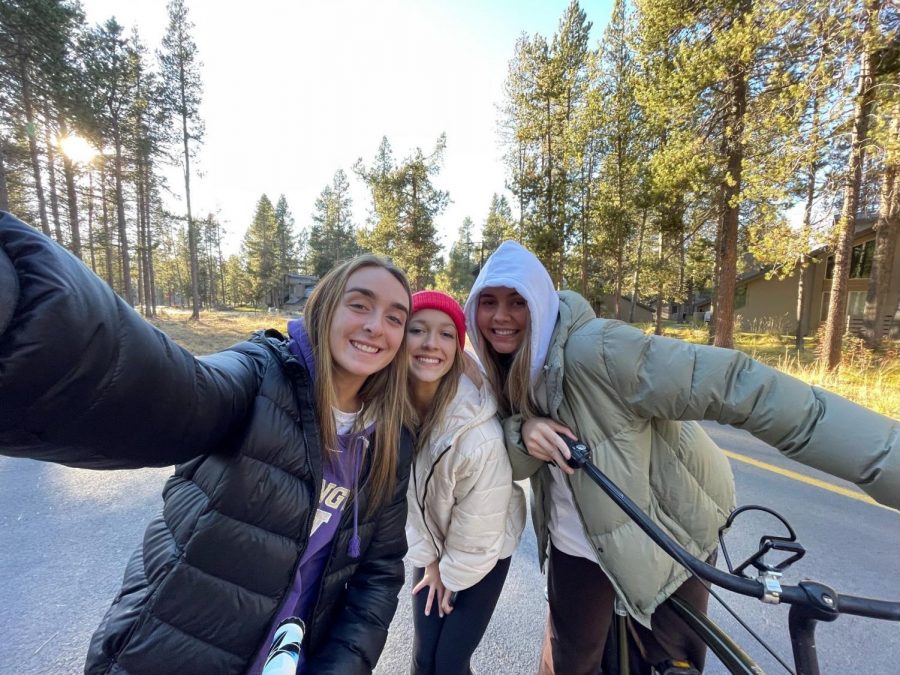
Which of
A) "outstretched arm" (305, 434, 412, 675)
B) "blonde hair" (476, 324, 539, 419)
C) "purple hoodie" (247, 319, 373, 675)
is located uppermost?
"blonde hair" (476, 324, 539, 419)

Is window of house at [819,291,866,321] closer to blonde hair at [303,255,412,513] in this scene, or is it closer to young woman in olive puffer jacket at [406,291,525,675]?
young woman in olive puffer jacket at [406,291,525,675]

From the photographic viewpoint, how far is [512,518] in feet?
6.52

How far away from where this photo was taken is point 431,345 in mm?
1918

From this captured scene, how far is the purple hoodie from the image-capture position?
1.50 metres

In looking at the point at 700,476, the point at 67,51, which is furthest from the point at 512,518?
the point at 67,51

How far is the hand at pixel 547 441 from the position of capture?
146cm

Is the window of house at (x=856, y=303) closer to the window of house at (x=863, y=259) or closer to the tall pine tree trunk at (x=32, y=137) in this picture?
the window of house at (x=863, y=259)

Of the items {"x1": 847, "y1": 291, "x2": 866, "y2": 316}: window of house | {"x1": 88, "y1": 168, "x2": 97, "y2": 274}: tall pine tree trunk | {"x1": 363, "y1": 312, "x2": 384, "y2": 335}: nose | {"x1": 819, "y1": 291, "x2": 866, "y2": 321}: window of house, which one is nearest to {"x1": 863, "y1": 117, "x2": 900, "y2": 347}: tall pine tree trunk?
{"x1": 819, "y1": 291, "x2": 866, "y2": 321}: window of house

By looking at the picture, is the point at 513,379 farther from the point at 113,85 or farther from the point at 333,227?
the point at 333,227

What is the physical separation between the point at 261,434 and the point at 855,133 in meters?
11.8

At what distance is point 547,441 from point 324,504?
913 mm

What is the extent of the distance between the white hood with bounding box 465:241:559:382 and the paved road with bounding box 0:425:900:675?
1677 millimetres

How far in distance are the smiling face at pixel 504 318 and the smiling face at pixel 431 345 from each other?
189 mm

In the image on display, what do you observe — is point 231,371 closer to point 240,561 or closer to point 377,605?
point 240,561
